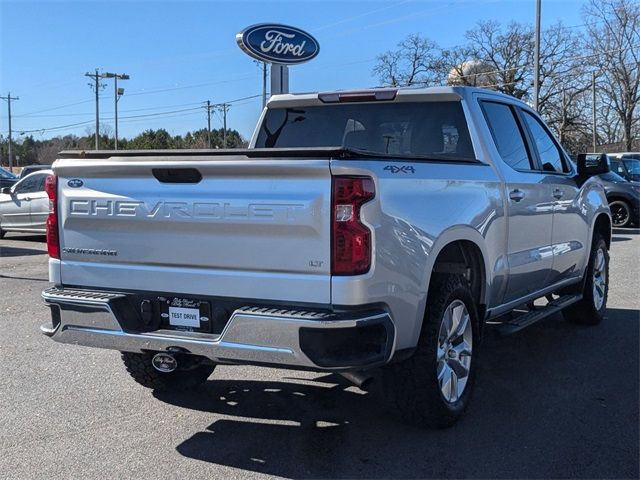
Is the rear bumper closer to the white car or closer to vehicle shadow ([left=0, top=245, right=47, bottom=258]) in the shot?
vehicle shadow ([left=0, top=245, right=47, bottom=258])

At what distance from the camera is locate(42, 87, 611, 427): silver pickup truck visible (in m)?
3.34

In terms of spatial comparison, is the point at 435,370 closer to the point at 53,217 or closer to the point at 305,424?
the point at 305,424

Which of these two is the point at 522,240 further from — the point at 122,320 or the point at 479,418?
the point at 122,320

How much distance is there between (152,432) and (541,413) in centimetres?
252

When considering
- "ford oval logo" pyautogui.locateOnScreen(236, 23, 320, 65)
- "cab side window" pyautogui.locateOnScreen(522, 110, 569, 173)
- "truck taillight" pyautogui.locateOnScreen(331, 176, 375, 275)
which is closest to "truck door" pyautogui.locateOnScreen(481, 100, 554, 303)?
"cab side window" pyautogui.locateOnScreen(522, 110, 569, 173)

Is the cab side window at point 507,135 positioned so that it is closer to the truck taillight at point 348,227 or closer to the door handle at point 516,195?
the door handle at point 516,195

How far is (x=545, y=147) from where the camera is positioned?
20.0 feet

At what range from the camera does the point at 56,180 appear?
4.05 m

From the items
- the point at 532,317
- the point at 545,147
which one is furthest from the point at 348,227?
the point at 545,147

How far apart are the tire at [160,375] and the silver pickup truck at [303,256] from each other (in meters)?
0.01

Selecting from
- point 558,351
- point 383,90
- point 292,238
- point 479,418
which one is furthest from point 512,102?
point 292,238

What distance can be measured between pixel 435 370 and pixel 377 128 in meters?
2.09

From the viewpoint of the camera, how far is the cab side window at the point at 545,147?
5.89m


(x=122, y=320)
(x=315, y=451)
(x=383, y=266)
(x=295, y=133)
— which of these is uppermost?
(x=295, y=133)
